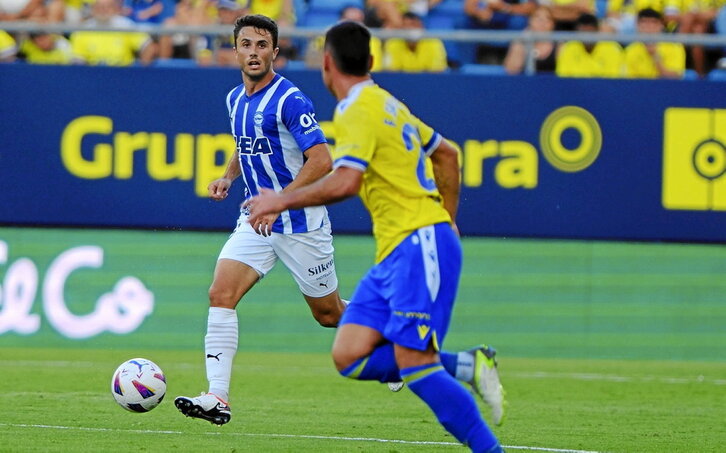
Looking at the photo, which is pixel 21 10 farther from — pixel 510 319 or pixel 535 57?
pixel 510 319

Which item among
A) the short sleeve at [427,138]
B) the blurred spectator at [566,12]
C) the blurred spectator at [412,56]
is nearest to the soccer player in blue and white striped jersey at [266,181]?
the short sleeve at [427,138]

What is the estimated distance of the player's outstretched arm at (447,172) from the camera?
652cm

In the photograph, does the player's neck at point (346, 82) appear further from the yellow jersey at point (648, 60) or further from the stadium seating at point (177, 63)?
the yellow jersey at point (648, 60)

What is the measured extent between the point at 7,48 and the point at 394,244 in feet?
29.3

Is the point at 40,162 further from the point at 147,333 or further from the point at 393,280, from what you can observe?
the point at 393,280

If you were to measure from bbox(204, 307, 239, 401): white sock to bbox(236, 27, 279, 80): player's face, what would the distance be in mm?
1501

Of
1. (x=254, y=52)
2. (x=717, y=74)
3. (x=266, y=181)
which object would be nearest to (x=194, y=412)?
(x=266, y=181)

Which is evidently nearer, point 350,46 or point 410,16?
point 350,46

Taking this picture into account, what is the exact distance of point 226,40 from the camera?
45.8 ft

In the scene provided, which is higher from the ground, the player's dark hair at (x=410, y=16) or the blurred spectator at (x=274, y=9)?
the blurred spectator at (x=274, y=9)

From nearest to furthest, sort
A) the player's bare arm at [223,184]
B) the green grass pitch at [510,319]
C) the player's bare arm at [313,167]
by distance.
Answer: the player's bare arm at [313,167]
the player's bare arm at [223,184]
the green grass pitch at [510,319]

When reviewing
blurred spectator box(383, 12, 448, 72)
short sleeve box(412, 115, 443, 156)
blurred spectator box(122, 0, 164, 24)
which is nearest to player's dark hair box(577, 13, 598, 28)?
blurred spectator box(383, 12, 448, 72)

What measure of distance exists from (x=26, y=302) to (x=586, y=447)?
7.61 m

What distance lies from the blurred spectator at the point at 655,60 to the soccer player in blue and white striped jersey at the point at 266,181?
6.43 metres
